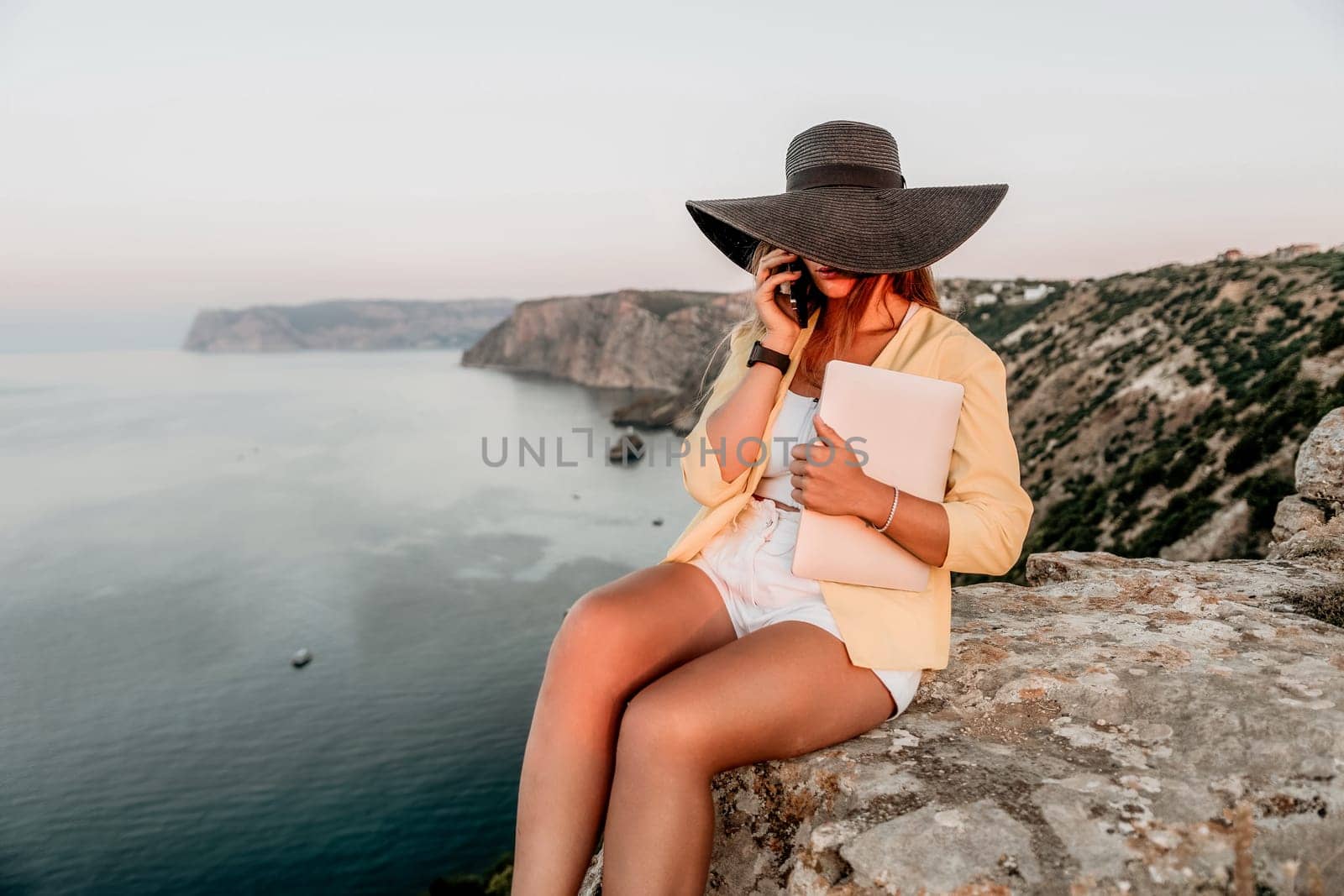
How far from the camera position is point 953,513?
1.94 m

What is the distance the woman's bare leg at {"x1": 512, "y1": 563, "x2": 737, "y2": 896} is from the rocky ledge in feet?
1.00

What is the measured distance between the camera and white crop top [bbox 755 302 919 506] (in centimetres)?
227

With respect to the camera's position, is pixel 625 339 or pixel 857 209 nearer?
A: pixel 857 209

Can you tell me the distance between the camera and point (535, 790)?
1735 mm

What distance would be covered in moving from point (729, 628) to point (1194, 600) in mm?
1796

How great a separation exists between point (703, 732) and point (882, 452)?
0.86 metres

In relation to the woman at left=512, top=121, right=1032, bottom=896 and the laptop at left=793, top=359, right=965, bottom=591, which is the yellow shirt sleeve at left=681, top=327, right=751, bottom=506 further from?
the laptop at left=793, top=359, right=965, bottom=591

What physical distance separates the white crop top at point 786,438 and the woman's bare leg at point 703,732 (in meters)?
0.50

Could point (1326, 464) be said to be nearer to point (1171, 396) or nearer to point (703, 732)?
point (703, 732)

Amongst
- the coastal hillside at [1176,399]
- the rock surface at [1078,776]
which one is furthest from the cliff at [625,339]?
the rock surface at [1078,776]

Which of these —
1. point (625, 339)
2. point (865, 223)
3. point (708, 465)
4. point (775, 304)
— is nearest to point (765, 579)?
point (708, 465)

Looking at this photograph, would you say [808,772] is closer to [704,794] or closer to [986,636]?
[704,794]

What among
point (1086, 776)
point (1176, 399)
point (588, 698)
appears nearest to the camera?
point (1086, 776)

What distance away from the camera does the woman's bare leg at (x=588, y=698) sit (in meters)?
1.69
